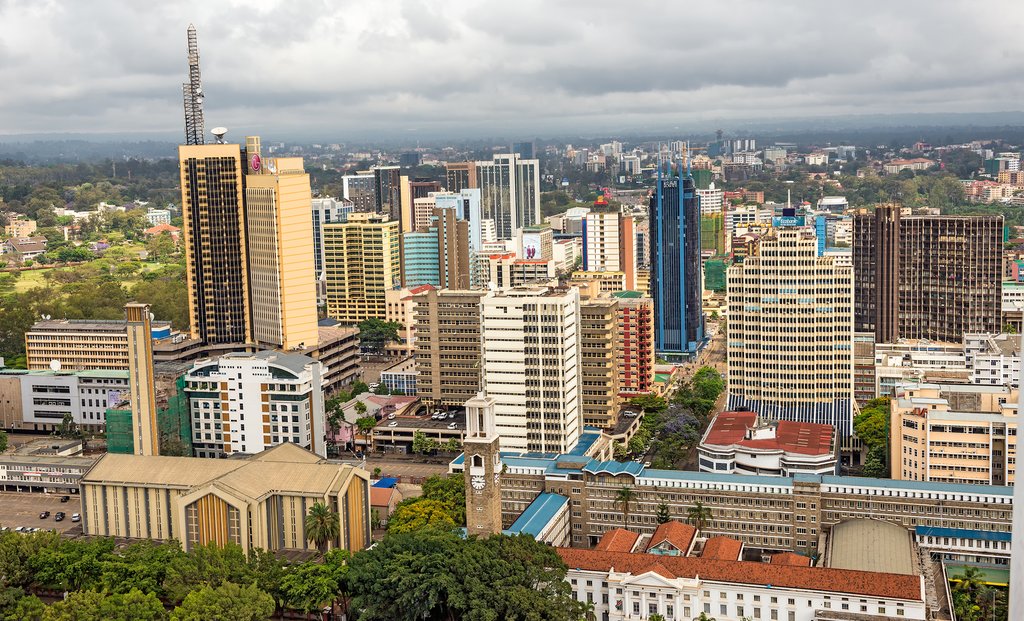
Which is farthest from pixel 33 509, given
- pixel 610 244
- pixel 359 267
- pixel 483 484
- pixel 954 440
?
pixel 610 244

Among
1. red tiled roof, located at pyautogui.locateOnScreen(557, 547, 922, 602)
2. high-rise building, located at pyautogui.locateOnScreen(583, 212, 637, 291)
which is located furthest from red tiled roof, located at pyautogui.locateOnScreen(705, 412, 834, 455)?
high-rise building, located at pyautogui.locateOnScreen(583, 212, 637, 291)

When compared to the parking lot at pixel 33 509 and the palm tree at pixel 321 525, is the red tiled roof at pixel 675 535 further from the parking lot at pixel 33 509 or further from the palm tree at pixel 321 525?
the parking lot at pixel 33 509

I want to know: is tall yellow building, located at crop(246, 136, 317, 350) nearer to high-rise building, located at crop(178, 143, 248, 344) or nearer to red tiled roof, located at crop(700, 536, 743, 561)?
high-rise building, located at crop(178, 143, 248, 344)

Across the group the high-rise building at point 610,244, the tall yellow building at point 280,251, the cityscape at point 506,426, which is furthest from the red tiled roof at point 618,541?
the high-rise building at point 610,244

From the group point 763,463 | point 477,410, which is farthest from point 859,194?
point 477,410

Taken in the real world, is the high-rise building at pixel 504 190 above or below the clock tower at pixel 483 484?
above

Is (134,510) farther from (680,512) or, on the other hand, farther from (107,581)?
(680,512)
